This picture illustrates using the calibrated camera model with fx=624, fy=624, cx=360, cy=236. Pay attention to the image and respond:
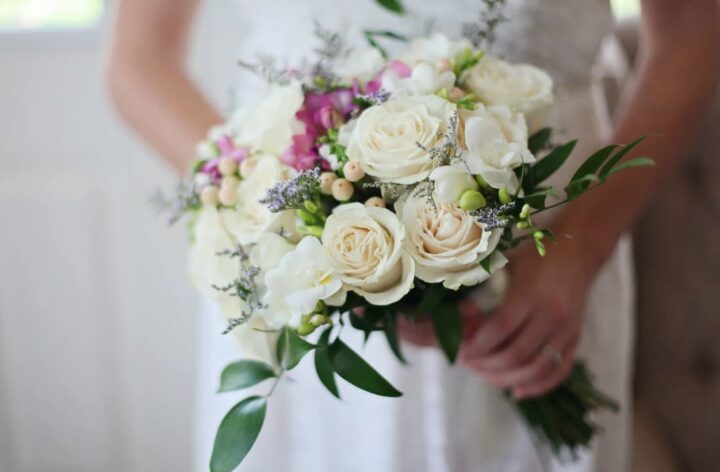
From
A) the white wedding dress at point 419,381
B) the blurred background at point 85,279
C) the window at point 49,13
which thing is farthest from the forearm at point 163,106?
the window at point 49,13

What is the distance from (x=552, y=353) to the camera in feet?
2.35

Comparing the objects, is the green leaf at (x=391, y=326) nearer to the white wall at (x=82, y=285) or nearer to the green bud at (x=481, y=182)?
the green bud at (x=481, y=182)

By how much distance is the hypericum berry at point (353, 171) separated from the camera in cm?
47

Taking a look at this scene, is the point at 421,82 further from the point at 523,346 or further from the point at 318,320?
the point at 523,346

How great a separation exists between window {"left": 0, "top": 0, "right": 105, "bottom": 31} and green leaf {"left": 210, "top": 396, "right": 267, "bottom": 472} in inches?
52.5

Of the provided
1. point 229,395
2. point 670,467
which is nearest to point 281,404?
point 229,395

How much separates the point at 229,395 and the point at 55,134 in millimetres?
992

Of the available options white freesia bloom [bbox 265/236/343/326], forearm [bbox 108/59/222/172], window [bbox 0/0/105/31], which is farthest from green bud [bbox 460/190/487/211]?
window [bbox 0/0/105/31]

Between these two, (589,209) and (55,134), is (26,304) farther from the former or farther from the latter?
(589,209)

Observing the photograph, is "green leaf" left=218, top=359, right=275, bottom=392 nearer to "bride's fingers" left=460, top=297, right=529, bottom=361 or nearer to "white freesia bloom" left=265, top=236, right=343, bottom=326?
"white freesia bloom" left=265, top=236, right=343, bottom=326

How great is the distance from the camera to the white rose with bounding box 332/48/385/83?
56 cm

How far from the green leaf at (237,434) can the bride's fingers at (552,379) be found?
1.19 feet

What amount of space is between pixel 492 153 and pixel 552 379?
0.39 metres

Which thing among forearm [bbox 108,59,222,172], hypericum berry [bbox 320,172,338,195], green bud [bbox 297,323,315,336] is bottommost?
green bud [bbox 297,323,315,336]
